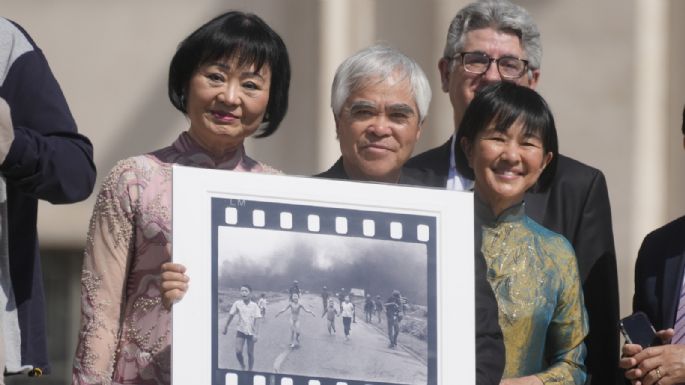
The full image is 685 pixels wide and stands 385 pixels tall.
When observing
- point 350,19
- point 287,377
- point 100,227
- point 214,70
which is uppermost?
point 350,19

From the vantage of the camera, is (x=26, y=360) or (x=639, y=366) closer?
(x=26, y=360)

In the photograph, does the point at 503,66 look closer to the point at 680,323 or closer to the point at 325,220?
the point at 680,323

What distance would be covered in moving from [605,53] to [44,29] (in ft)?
8.06

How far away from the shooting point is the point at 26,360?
5.07 meters

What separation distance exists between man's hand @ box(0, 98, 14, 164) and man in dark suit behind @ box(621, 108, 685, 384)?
5.99 ft

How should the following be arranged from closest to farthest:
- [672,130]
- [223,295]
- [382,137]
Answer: [223,295]
[382,137]
[672,130]

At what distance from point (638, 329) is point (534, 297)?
296 millimetres

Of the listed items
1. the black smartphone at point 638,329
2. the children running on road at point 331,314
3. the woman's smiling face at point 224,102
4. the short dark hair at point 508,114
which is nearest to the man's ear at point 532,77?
the short dark hair at point 508,114

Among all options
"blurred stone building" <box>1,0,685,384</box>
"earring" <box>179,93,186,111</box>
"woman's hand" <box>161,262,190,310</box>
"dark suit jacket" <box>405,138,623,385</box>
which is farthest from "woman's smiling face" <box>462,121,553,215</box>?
"blurred stone building" <box>1,0,685,384</box>

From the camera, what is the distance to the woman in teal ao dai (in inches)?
223

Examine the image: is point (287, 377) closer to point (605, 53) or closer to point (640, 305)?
point (640, 305)

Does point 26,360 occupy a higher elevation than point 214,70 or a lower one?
lower

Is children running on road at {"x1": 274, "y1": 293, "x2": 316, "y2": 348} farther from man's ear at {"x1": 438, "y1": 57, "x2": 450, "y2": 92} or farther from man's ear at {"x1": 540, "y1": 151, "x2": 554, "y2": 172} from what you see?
man's ear at {"x1": 438, "y1": 57, "x2": 450, "y2": 92}

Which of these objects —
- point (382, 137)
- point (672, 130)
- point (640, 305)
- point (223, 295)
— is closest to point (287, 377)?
point (223, 295)
